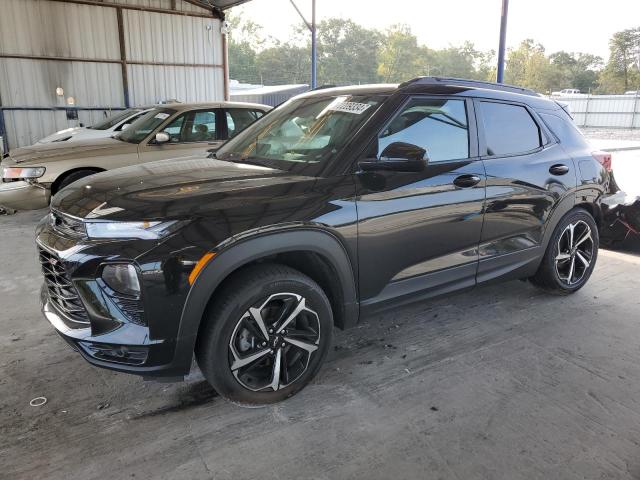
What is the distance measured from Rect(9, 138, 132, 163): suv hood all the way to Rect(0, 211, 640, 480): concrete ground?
128 inches

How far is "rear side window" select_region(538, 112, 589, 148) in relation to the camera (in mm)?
4012

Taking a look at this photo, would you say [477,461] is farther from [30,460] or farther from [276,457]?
[30,460]

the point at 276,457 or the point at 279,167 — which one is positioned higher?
the point at 279,167

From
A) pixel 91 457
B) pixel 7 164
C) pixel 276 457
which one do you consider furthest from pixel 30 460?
pixel 7 164

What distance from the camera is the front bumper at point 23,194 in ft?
20.5

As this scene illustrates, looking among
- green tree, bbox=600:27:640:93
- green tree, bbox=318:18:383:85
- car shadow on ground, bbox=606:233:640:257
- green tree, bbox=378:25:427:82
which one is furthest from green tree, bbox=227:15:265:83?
car shadow on ground, bbox=606:233:640:257

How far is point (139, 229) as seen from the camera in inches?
90.2

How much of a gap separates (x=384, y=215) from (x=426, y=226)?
0.35m

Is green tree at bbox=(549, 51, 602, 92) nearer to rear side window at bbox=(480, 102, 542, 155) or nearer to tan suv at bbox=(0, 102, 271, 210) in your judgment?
tan suv at bbox=(0, 102, 271, 210)

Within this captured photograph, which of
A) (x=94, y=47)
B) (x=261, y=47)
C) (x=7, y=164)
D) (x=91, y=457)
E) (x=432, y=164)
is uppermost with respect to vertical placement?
(x=261, y=47)

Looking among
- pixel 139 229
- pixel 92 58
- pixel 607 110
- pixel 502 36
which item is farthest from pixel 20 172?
pixel 607 110

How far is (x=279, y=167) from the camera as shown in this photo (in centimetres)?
300

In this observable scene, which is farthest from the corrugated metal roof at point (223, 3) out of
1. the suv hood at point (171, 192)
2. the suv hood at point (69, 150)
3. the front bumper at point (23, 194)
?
the suv hood at point (171, 192)

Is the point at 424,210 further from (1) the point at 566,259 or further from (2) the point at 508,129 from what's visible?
(1) the point at 566,259
